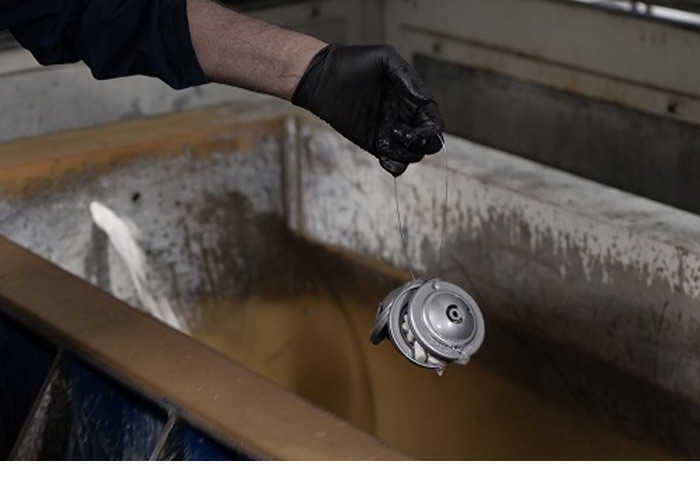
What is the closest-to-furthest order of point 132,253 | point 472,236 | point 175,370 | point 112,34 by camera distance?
1. point 175,370
2. point 112,34
3. point 472,236
4. point 132,253

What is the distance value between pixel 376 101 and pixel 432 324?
1.35 ft

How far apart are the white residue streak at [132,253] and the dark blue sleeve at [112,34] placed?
3.53 feet

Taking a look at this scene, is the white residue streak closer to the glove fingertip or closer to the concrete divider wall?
the concrete divider wall

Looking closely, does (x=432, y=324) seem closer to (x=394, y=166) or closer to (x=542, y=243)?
(x=394, y=166)

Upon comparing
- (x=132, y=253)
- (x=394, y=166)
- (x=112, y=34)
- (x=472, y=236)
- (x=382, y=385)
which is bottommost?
(x=382, y=385)

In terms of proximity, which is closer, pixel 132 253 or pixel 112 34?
pixel 112 34

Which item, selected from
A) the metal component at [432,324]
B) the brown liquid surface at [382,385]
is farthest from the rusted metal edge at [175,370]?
the brown liquid surface at [382,385]

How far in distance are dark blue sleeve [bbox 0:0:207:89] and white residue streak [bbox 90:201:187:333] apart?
107 centimetres

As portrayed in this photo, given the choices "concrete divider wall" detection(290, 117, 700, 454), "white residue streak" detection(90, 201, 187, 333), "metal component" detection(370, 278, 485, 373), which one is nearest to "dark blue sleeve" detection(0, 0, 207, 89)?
"metal component" detection(370, 278, 485, 373)

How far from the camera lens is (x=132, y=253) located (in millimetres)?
3807

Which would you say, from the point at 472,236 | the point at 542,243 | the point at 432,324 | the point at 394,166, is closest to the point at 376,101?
the point at 394,166

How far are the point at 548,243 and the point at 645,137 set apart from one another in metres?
0.77

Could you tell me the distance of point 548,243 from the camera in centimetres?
329
